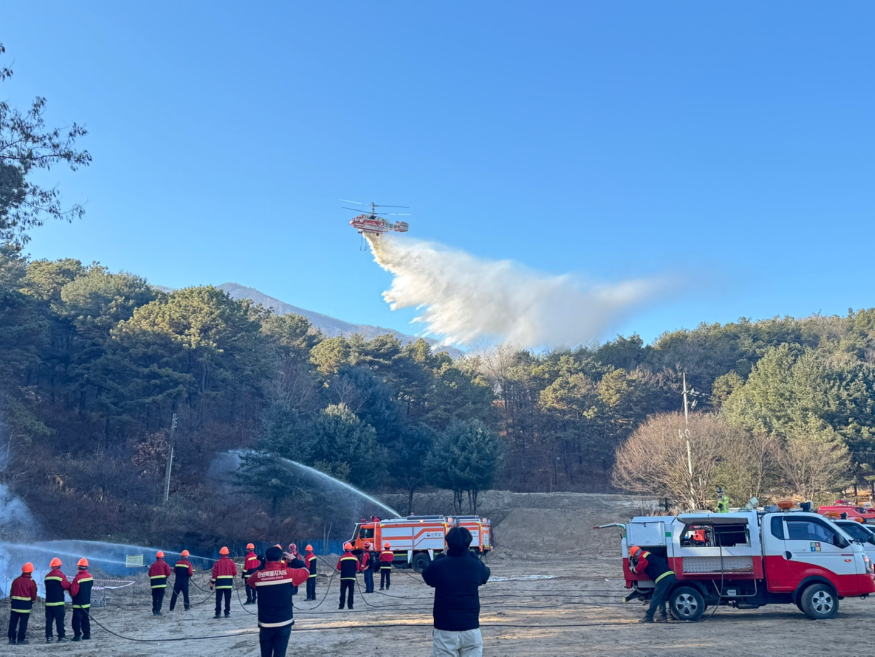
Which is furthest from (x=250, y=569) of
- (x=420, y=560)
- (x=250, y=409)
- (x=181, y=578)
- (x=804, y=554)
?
(x=250, y=409)

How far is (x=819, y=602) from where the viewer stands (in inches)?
535

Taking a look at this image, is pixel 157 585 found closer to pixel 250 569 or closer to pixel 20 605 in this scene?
pixel 250 569

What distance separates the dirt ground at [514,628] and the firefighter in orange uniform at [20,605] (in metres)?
0.42

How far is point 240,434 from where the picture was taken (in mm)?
55594

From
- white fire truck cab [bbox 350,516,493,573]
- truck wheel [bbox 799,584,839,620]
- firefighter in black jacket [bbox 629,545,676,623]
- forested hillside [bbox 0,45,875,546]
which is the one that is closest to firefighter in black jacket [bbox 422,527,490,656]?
firefighter in black jacket [bbox 629,545,676,623]

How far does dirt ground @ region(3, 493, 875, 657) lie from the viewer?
1124 cm

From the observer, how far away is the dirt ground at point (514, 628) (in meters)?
11.2

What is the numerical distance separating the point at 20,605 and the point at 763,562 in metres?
15.4

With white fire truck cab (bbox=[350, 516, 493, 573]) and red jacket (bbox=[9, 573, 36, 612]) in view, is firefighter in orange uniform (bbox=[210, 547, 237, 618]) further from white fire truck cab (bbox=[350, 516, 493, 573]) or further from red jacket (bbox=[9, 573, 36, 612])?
white fire truck cab (bbox=[350, 516, 493, 573])

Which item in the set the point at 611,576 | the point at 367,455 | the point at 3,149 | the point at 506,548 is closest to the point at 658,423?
the point at 506,548

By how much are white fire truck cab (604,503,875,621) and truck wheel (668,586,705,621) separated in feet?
0.06

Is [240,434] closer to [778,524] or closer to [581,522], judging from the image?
[581,522]

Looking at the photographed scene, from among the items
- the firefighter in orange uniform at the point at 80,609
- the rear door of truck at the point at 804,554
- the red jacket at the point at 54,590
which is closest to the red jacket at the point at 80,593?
the firefighter in orange uniform at the point at 80,609

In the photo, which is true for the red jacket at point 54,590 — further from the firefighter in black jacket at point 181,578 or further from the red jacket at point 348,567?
the red jacket at point 348,567
